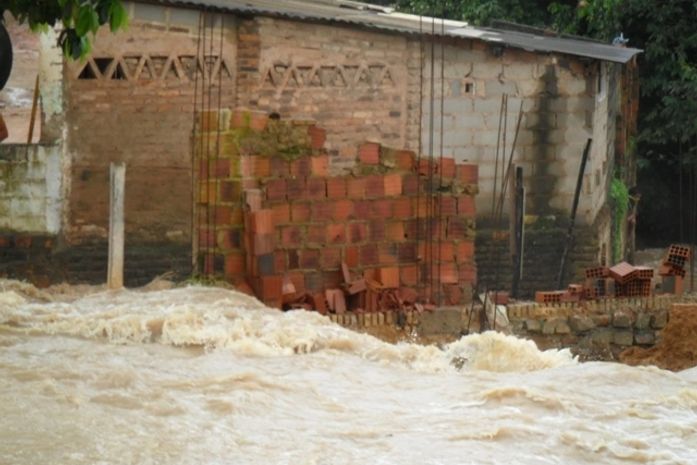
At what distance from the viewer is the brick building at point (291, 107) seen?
15.7 m

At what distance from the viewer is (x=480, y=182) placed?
19.0 metres

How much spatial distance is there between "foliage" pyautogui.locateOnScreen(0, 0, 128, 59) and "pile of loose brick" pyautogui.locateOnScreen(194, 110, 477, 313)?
6.15 m

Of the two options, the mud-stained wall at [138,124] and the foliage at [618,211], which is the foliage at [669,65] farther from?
the mud-stained wall at [138,124]

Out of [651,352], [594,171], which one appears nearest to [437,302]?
[651,352]

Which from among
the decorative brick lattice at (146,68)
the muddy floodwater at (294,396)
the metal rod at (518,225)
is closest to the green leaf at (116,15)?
the muddy floodwater at (294,396)

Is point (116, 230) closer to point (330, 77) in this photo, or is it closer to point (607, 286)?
point (330, 77)

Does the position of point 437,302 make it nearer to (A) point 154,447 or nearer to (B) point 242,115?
(B) point 242,115

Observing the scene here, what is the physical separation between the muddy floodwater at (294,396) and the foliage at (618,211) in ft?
30.1

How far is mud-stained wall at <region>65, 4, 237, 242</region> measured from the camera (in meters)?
15.7

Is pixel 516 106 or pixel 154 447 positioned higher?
pixel 516 106

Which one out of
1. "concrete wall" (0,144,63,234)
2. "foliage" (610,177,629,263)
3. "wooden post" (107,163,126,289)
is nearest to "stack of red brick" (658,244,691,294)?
"foliage" (610,177,629,263)

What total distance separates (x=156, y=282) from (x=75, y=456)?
Result: 6941mm

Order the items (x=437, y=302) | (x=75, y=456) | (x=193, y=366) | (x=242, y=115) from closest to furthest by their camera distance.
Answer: (x=75, y=456)
(x=193, y=366)
(x=242, y=115)
(x=437, y=302)

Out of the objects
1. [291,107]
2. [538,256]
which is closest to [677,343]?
[538,256]
